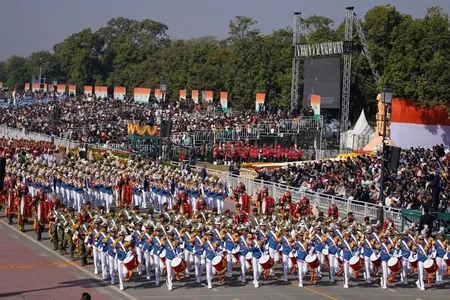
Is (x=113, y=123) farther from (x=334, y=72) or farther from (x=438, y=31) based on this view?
(x=438, y=31)

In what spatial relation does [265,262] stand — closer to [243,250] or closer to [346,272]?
[243,250]

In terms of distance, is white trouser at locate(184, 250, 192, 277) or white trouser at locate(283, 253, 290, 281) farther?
white trouser at locate(283, 253, 290, 281)

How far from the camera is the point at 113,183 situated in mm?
34062

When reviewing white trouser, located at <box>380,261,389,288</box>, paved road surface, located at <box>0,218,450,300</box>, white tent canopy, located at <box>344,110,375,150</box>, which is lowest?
paved road surface, located at <box>0,218,450,300</box>

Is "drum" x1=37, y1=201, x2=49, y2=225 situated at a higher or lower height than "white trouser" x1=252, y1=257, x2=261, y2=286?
higher

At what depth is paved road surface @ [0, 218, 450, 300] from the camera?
811 inches

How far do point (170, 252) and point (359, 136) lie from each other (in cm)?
3514

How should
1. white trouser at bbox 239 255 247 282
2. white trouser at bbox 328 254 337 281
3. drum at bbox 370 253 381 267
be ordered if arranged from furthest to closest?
white trouser at bbox 328 254 337 281, drum at bbox 370 253 381 267, white trouser at bbox 239 255 247 282

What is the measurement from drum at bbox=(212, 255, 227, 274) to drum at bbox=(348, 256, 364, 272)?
3343 mm

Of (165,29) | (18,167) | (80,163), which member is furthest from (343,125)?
(165,29)

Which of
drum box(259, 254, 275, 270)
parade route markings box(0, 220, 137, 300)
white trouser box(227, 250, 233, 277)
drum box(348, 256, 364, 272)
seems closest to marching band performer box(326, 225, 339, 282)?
drum box(348, 256, 364, 272)

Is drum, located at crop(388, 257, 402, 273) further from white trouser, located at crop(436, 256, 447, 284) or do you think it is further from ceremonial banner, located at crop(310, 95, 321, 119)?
ceremonial banner, located at crop(310, 95, 321, 119)

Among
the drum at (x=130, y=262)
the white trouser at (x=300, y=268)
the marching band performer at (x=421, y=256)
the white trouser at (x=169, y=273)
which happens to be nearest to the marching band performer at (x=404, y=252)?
the marching band performer at (x=421, y=256)

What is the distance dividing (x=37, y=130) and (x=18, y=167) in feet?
113
